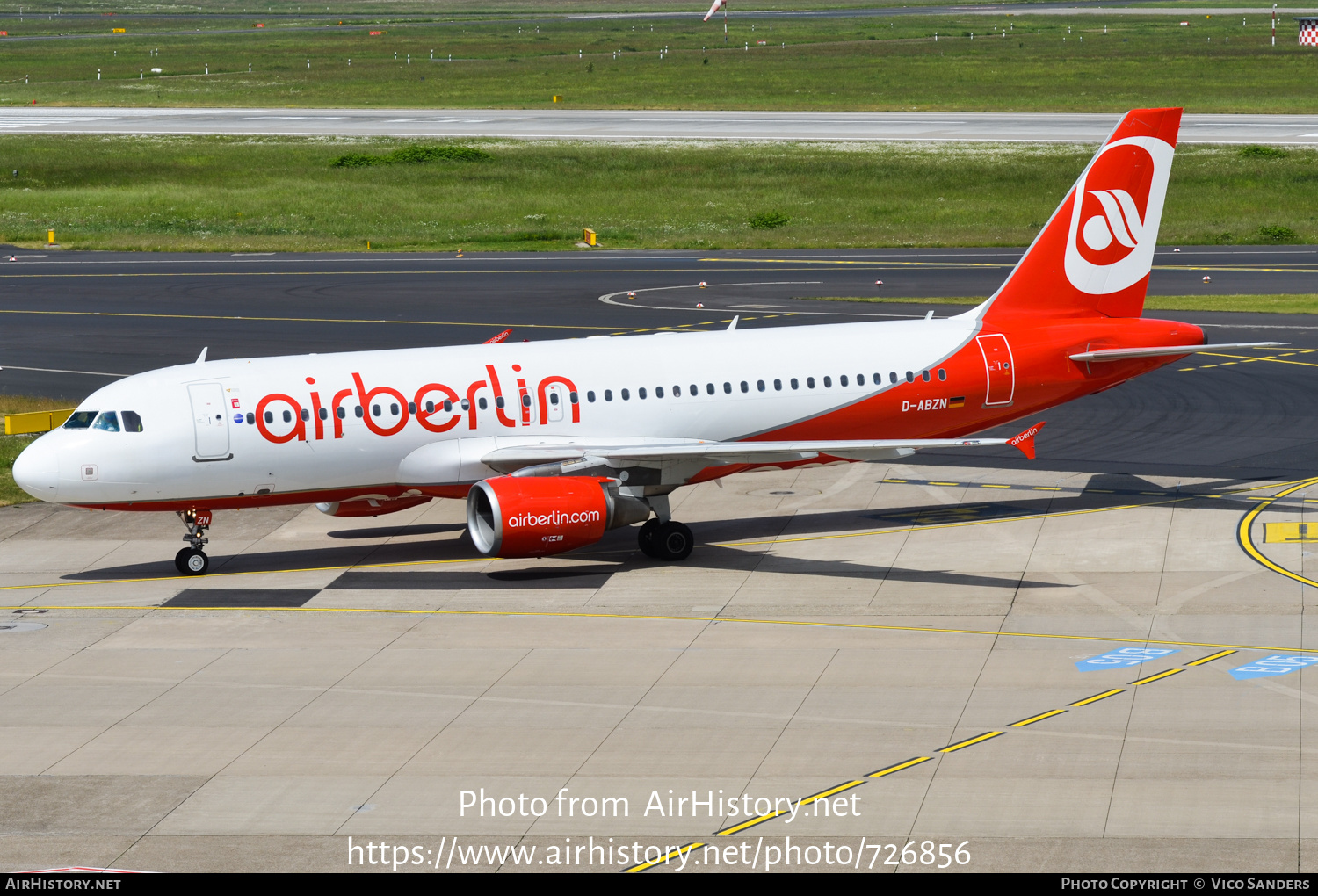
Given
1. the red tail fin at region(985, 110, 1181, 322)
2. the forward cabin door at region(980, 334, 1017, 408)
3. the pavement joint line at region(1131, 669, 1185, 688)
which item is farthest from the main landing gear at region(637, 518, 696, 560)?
the pavement joint line at region(1131, 669, 1185, 688)

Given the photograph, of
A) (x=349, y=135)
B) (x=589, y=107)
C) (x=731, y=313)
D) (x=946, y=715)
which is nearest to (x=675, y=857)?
(x=946, y=715)

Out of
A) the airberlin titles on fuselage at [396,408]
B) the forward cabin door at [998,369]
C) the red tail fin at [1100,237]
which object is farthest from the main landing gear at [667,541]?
the red tail fin at [1100,237]

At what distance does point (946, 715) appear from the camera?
2403cm

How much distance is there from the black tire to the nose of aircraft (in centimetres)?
1223

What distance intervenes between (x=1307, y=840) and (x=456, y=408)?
19182mm

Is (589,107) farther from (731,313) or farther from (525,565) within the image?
(525,565)

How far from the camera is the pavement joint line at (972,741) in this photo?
22656 millimetres

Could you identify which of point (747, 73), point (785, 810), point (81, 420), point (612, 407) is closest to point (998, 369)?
point (612, 407)

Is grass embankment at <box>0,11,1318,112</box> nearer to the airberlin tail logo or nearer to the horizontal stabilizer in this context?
the airberlin tail logo

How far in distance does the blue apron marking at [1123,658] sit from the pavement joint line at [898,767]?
4979 mm

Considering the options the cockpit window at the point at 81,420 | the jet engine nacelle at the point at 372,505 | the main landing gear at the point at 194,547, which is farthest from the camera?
the jet engine nacelle at the point at 372,505

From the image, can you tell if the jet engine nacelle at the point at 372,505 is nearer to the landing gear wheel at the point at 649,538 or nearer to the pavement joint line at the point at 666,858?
the landing gear wheel at the point at 649,538

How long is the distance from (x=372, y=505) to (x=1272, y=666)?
A: 18.3 metres

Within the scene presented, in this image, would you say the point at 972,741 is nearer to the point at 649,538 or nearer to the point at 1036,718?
the point at 1036,718
